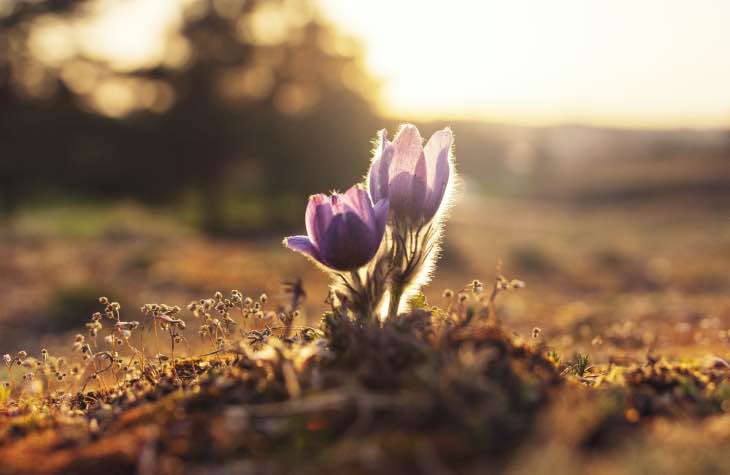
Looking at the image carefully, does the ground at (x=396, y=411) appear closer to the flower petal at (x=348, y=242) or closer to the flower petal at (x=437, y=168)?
the flower petal at (x=348, y=242)

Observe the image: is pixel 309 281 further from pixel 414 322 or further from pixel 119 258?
pixel 414 322

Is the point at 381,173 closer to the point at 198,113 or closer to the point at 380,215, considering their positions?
the point at 380,215

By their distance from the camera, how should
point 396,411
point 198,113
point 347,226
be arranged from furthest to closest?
point 198,113
point 347,226
point 396,411

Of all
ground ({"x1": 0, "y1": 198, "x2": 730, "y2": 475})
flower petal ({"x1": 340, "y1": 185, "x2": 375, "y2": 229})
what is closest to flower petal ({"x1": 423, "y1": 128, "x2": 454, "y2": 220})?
flower petal ({"x1": 340, "y1": 185, "x2": 375, "y2": 229})

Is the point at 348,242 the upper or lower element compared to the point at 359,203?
lower

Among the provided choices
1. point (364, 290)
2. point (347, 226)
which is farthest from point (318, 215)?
point (364, 290)

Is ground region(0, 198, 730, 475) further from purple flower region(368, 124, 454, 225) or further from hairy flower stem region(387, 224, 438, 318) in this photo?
purple flower region(368, 124, 454, 225)
